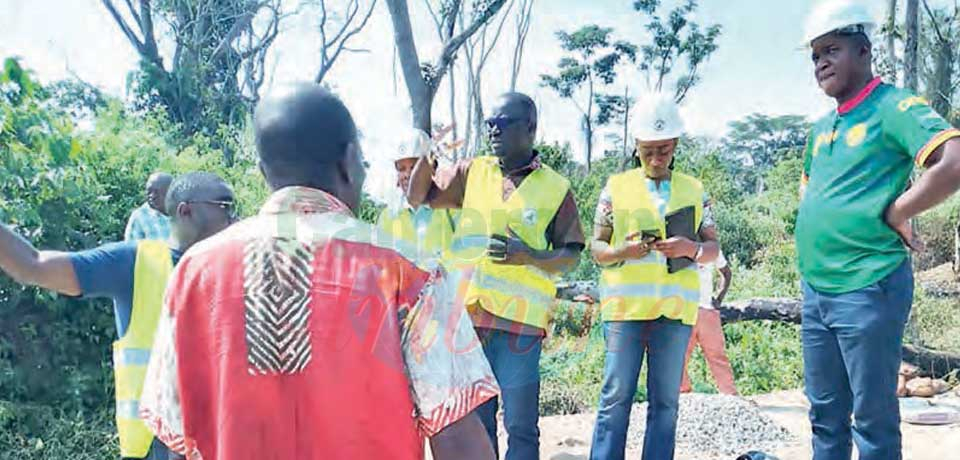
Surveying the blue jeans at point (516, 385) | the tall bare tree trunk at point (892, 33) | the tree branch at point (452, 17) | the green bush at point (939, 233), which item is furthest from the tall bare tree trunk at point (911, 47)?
the blue jeans at point (516, 385)

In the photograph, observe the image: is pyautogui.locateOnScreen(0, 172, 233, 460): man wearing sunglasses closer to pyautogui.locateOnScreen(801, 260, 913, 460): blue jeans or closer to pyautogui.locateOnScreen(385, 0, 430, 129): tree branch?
pyautogui.locateOnScreen(801, 260, 913, 460): blue jeans

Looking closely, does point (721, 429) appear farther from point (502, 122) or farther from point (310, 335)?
point (310, 335)

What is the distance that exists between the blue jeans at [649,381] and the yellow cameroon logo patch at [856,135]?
3.40ft

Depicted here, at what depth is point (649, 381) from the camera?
3395 mm

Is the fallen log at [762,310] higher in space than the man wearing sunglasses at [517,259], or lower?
lower

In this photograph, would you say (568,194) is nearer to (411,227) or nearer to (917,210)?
(411,227)

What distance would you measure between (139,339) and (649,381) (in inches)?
77.3

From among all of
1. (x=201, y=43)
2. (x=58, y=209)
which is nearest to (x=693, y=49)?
(x=201, y=43)

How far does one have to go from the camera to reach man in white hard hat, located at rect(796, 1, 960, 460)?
2.50 metres

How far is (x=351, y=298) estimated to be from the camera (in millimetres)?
1286

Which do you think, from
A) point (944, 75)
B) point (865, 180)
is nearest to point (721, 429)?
point (865, 180)

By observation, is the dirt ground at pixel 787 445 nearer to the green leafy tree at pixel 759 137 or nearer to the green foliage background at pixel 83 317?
the green foliage background at pixel 83 317

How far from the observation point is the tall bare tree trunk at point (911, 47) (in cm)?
923

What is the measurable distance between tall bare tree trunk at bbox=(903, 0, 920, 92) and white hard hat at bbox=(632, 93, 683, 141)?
7104mm
